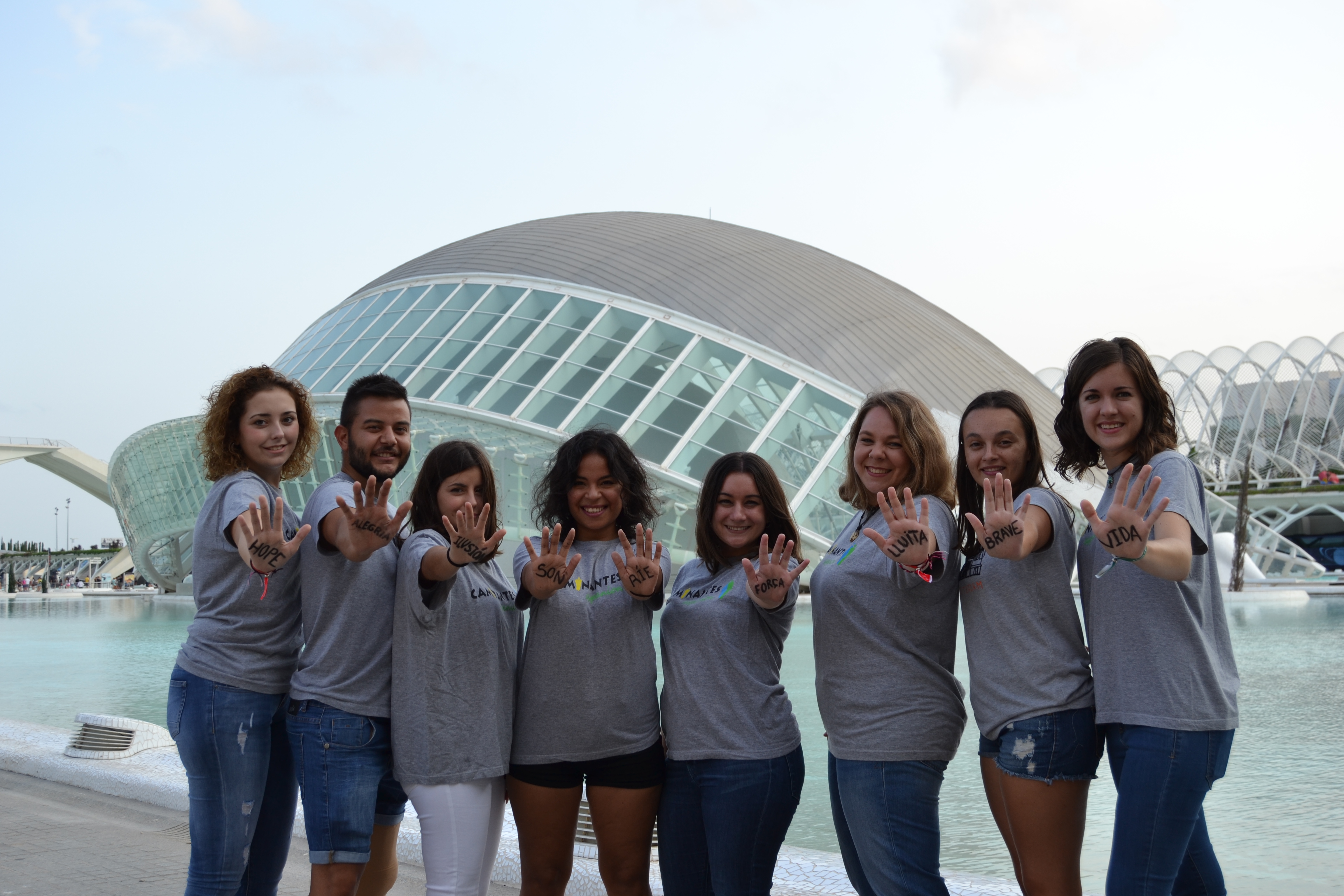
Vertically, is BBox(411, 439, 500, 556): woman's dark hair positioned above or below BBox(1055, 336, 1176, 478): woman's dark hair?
below

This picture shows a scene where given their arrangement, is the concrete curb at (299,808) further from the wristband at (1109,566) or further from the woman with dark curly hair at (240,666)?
the wristband at (1109,566)

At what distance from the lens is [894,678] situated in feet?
9.89

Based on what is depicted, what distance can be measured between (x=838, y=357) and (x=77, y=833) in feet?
59.2

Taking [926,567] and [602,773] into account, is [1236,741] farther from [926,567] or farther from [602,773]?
[602,773]

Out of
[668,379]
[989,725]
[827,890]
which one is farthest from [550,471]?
[668,379]

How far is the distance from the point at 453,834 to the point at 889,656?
4.54 feet

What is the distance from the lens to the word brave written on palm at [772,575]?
3146mm

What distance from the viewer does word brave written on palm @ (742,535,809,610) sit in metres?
3.15

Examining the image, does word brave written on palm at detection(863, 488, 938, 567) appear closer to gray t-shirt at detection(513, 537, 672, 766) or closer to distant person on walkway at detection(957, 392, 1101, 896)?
distant person on walkway at detection(957, 392, 1101, 896)

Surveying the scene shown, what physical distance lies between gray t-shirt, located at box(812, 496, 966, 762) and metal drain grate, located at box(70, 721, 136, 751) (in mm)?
5294

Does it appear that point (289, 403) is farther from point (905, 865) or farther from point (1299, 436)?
point (1299, 436)

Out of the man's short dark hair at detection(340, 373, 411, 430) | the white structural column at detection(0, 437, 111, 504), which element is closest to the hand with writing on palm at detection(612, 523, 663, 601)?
the man's short dark hair at detection(340, 373, 411, 430)

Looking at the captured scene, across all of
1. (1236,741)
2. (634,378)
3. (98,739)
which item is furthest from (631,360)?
Result: (98,739)

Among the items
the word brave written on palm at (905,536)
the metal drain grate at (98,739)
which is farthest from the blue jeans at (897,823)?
the metal drain grate at (98,739)
